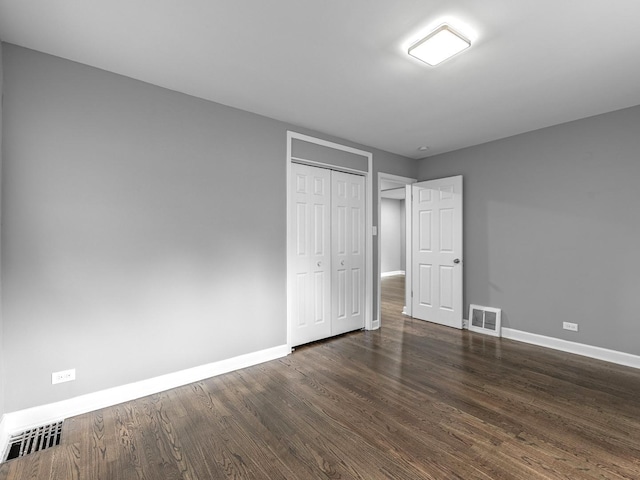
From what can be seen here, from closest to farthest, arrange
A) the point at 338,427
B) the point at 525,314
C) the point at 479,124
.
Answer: the point at 338,427, the point at 479,124, the point at 525,314

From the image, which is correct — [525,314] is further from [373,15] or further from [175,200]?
[175,200]

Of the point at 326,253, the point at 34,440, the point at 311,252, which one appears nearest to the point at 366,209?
the point at 326,253

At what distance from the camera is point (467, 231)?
14.6ft

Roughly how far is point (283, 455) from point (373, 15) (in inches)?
108

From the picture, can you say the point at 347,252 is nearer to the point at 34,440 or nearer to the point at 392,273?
the point at 34,440

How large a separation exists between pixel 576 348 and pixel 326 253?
3.10 metres

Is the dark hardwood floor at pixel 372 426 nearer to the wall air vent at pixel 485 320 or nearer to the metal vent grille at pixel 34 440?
the metal vent grille at pixel 34 440

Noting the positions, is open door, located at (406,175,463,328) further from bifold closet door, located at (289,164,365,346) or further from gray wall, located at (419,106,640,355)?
bifold closet door, located at (289,164,365,346)

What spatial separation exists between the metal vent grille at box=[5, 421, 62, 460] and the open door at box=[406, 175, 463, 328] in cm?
448

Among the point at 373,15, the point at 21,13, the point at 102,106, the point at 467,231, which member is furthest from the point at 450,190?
the point at 21,13

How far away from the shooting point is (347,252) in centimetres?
418

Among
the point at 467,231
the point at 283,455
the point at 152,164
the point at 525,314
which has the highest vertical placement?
the point at 152,164

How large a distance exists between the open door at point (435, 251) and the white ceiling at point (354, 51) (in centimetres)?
156

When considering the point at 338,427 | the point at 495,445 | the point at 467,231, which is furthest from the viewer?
the point at 467,231
